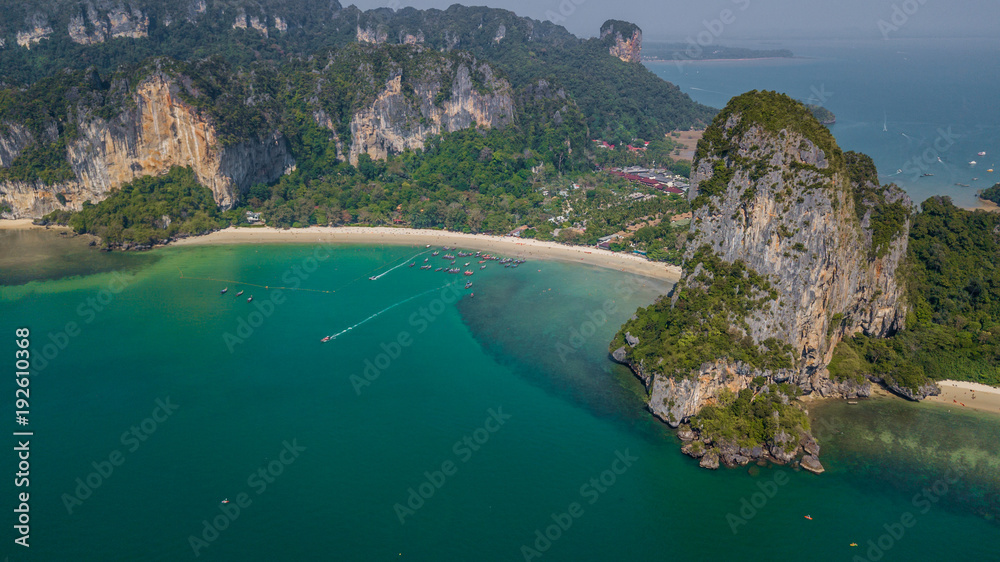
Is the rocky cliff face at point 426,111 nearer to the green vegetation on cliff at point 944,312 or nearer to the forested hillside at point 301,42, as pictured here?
the forested hillside at point 301,42

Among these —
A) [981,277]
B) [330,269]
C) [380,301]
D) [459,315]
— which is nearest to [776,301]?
[981,277]

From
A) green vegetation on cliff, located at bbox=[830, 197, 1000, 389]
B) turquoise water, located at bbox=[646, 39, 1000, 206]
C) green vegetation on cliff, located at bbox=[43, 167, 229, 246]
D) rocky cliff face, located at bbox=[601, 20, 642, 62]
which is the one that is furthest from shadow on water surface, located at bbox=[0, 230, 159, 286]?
rocky cliff face, located at bbox=[601, 20, 642, 62]

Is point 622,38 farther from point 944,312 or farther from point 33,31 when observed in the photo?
point 944,312

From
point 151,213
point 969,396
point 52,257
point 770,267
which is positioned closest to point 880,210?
point 770,267

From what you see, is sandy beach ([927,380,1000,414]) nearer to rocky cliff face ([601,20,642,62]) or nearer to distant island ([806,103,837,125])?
distant island ([806,103,837,125])

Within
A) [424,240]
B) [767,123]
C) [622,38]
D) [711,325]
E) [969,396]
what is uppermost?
[622,38]

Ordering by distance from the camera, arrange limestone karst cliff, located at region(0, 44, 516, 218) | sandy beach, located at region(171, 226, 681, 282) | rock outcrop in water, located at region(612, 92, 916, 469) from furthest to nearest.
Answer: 1. limestone karst cliff, located at region(0, 44, 516, 218)
2. sandy beach, located at region(171, 226, 681, 282)
3. rock outcrop in water, located at region(612, 92, 916, 469)
